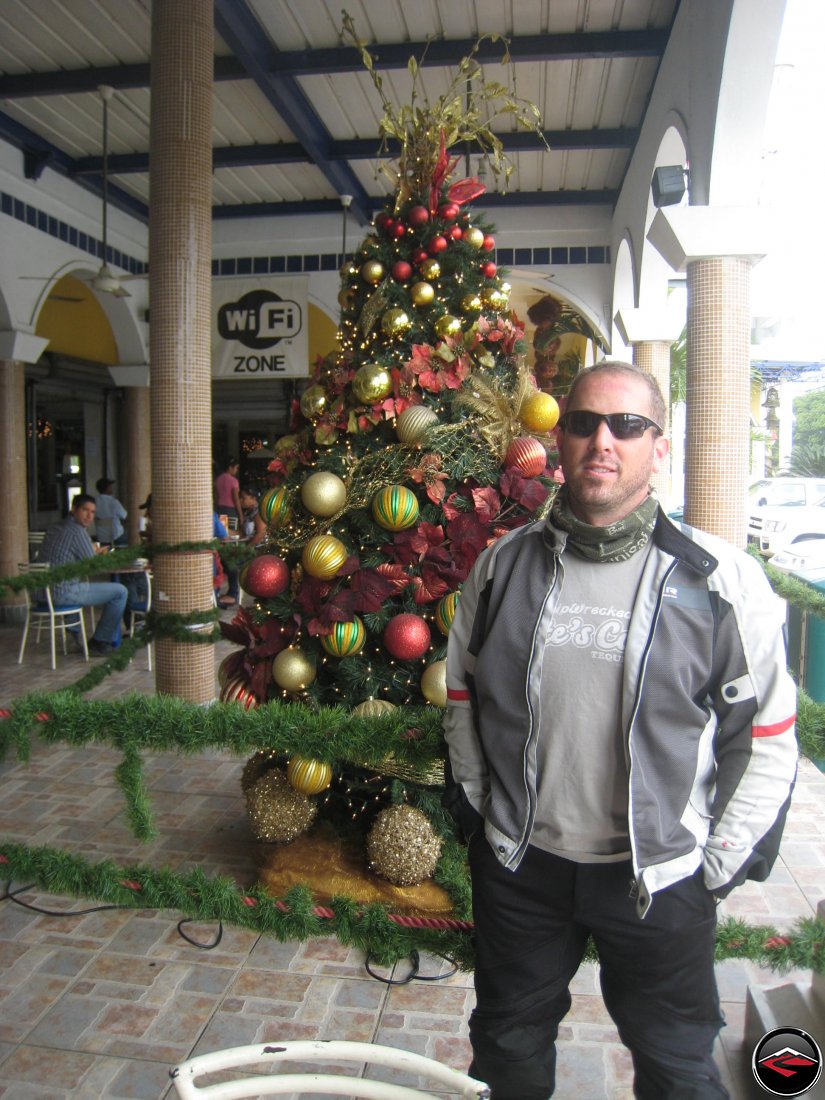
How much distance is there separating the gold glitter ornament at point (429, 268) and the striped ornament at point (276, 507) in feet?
3.27

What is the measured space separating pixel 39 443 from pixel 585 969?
1381cm

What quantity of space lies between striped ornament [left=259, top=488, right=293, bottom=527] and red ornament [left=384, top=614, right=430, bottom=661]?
25.7 inches

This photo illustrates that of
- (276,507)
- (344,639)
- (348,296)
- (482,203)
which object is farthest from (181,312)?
(482,203)

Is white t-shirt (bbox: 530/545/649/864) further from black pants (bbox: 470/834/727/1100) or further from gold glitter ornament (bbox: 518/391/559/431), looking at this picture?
gold glitter ornament (bbox: 518/391/559/431)

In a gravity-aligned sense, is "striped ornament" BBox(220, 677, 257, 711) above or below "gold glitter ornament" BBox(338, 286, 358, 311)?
below

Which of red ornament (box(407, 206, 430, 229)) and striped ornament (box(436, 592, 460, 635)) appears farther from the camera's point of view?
red ornament (box(407, 206, 430, 229))

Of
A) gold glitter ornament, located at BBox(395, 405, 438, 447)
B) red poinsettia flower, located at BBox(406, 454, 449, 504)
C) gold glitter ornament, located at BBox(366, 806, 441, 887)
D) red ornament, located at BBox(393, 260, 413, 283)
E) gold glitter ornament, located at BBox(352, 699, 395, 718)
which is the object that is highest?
red ornament, located at BBox(393, 260, 413, 283)

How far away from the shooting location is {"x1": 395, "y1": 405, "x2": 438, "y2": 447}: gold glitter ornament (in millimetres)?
2846

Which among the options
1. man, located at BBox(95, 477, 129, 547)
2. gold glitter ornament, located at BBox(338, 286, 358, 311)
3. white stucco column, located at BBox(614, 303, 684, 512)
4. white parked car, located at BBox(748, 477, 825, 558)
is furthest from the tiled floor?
white parked car, located at BBox(748, 477, 825, 558)

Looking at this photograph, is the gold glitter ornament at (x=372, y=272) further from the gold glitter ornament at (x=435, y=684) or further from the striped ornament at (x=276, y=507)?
the gold glitter ornament at (x=435, y=684)

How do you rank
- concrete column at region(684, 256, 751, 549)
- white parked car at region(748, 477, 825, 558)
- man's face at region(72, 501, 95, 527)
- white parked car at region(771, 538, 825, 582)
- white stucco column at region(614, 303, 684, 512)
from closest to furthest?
concrete column at region(684, 256, 751, 549) < white parked car at region(771, 538, 825, 582) < man's face at region(72, 501, 95, 527) < white stucco column at region(614, 303, 684, 512) < white parked car at region(748, 477, 825, 558)

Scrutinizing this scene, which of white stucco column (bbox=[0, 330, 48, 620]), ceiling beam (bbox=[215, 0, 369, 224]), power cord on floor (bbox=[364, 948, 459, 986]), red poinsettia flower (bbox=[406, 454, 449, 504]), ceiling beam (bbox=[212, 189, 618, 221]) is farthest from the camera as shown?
ceiling beam (bbox=[212, 189, 618, 221])

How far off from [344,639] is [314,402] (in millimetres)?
1003

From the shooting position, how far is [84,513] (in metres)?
6.79
